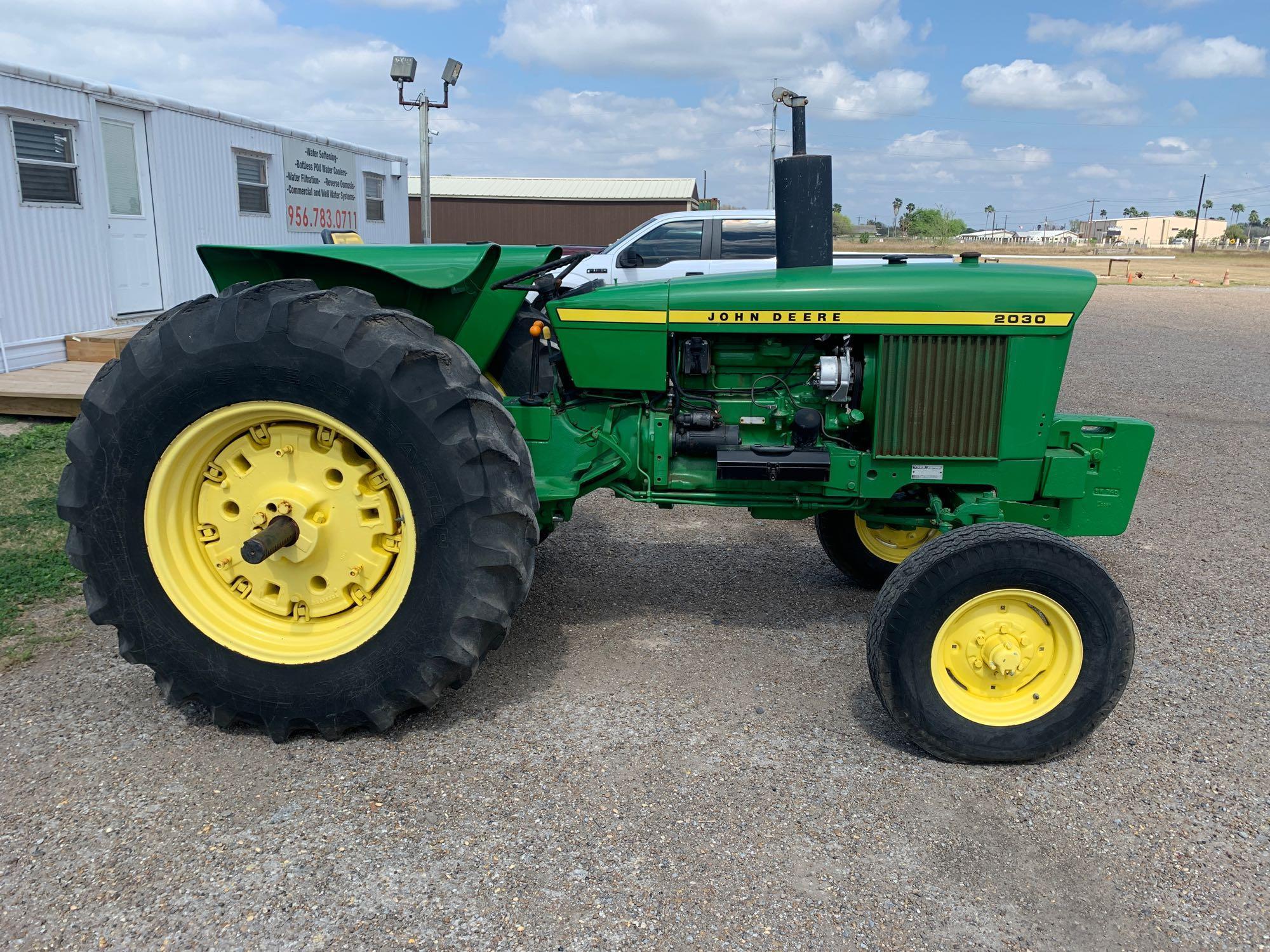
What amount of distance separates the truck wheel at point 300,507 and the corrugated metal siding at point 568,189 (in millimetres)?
32369

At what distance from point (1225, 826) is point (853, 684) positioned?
47.7 inches

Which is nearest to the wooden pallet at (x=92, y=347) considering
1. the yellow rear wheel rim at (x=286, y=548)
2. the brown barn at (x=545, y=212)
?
the yellow rear wheel rim at (x=286, y=548)

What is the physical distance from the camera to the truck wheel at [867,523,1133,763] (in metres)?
2.88

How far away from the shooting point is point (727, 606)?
429 centimetres

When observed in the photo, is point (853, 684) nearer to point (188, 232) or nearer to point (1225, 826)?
point (1225, 826)

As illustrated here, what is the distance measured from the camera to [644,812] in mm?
2693

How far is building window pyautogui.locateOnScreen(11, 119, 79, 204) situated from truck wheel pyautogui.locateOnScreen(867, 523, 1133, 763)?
8677 mm

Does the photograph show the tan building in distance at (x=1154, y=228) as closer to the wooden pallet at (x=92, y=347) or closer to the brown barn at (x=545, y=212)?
the brown barn at (x=545, y=212)

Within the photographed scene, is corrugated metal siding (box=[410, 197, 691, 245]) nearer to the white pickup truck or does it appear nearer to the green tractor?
the white pickup truck

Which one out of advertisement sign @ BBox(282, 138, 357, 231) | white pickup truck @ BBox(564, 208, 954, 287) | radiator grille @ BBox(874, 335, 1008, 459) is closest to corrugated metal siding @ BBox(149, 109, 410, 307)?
advertisement sign @ BBox(282, 138, 357, 231)

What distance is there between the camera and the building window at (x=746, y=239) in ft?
35.5

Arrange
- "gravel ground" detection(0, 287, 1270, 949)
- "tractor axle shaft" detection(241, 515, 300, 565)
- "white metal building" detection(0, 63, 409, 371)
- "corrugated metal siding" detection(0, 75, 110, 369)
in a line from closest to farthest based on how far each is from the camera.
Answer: "gravel ground" detection(0, 287, 1270, 949) < "tractor axle shaft" detection(241, 515, 300, 565) < "corrugated metal siding" detection(0, 75, 110, 369) < "white metal building" detection(0, 63, 409, 371)

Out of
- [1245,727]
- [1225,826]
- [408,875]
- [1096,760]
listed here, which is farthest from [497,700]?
[1245,727]

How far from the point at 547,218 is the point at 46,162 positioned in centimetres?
2662
